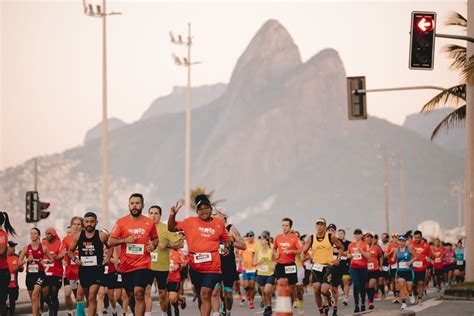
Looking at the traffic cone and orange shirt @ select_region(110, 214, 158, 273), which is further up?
orange shirt @ select_region(110, 214, 158, 273)

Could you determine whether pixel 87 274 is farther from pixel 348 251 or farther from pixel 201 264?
pixel 348 251

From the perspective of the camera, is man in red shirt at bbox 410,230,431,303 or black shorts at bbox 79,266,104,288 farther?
man in red shirt at bbox 410,230,431,303

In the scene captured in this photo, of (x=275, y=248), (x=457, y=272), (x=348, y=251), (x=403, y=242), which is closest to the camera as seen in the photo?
(x=275, y=248)

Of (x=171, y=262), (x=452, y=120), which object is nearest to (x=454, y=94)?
(x=452, y=120)

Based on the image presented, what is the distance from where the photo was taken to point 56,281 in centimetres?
2119

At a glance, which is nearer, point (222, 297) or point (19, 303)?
point (222, 297)

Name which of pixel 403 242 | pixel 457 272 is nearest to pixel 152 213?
pixel 403 242

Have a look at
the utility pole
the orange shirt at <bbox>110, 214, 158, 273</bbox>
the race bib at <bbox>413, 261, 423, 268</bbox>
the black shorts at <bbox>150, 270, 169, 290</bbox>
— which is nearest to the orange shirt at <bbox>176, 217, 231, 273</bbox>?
the orange shirt at <bbox>110, 214, 158, 273</bbox>

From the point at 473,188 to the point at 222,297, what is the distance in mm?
9830

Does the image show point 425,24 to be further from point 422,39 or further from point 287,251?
point 287,251

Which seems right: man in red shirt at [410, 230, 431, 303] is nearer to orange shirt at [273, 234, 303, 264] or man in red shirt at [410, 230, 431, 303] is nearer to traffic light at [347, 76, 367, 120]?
traffic light at [347, 76, 367, 120]

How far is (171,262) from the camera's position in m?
22.0

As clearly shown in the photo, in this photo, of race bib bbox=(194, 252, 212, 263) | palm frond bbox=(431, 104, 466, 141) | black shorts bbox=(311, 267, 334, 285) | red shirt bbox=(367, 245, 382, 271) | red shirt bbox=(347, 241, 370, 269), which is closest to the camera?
race bib bbox=(194, 252, 212, 263)

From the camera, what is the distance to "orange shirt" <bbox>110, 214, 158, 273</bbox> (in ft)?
52.8
